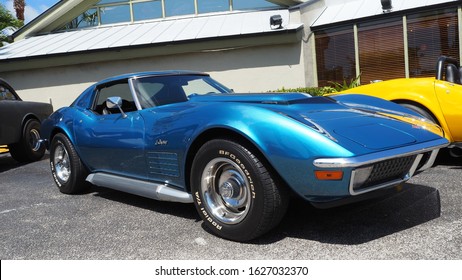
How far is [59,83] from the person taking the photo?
41.4 ft

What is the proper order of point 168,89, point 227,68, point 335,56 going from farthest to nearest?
point 227,68 → point 335,56 → point 168,89

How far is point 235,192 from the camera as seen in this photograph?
10.1 feet

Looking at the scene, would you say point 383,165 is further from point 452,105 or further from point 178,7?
point 178,7

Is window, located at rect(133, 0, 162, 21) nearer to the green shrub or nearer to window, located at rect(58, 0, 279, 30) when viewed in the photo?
window, located at rect(58, 0, 279, 30)

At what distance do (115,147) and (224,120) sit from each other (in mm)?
1445

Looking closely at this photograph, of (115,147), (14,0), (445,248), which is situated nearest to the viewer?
(445,248)

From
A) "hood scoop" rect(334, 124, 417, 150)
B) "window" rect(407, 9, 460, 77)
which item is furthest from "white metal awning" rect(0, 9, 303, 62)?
"hood scoop" rect(334, 124, 417, 150)

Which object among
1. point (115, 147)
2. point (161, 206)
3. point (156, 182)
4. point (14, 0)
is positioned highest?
point (14, 0)

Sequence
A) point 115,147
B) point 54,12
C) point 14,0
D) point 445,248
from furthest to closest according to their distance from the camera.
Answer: point 14,0, point 54,12, point 115,147, point 445,248

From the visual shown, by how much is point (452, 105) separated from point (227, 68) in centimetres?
747

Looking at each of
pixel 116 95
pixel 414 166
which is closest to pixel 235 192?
pixel 414 166

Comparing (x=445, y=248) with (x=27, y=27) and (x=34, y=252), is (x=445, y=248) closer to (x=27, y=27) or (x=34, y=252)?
(x=34, y=252)

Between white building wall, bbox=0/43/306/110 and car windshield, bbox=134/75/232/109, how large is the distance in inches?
284

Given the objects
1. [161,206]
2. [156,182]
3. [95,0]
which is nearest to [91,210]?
[161,206]
